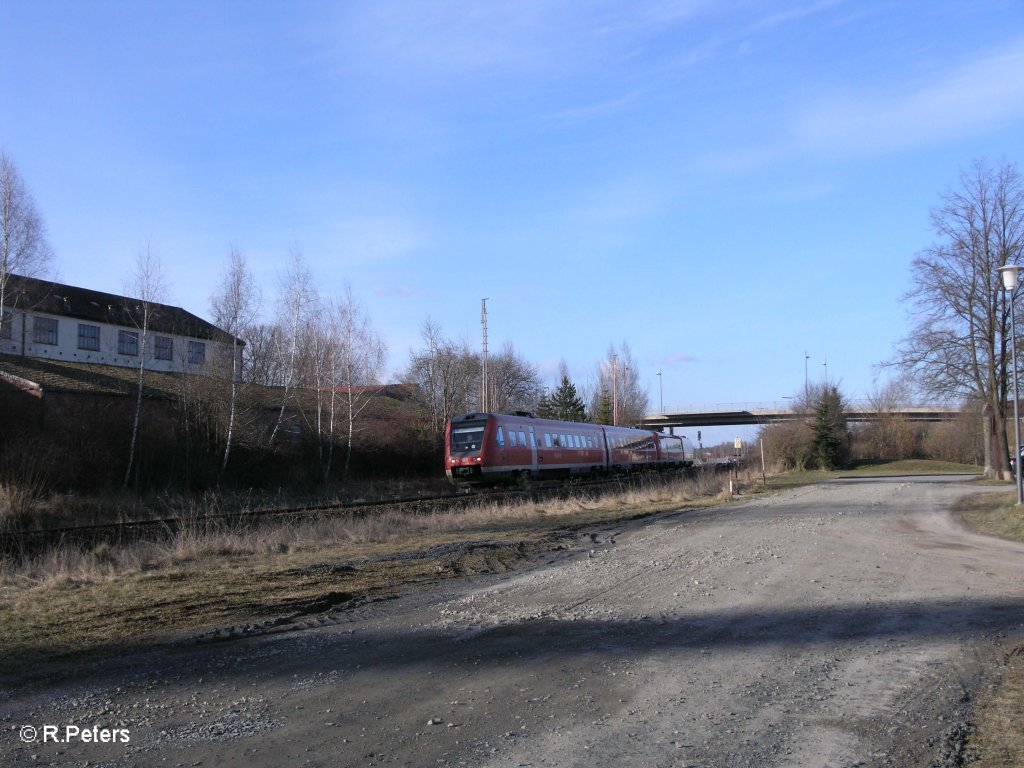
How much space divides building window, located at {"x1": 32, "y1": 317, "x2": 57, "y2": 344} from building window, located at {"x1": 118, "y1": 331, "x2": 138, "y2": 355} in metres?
3.81

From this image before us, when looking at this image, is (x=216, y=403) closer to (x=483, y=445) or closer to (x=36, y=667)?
(x=483, y=445)

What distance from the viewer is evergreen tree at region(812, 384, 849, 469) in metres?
60.3

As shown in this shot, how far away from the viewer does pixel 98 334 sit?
4819 centimetres

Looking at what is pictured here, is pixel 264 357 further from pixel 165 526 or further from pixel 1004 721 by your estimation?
pixel 1004 721

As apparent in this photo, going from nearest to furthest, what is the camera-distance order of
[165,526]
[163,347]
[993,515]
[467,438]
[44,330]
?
[165,526] → [993,515] → [467,438] → [44,330] → [163,347]

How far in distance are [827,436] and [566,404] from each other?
22.2 meters

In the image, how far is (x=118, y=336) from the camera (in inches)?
1908

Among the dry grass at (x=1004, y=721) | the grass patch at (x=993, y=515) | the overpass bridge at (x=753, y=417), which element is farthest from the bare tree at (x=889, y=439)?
the dry grass at (x=1004, y=721)

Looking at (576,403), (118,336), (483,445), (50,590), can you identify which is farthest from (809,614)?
(576,403)

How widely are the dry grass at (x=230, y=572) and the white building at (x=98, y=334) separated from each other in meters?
24.1

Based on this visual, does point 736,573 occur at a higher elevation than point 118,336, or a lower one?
lower

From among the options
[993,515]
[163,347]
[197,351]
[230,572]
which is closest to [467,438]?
[993,515]

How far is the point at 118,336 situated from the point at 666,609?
47.6 metres

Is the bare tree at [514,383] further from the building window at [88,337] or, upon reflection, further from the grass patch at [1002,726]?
the grass patch at [1002,726]
